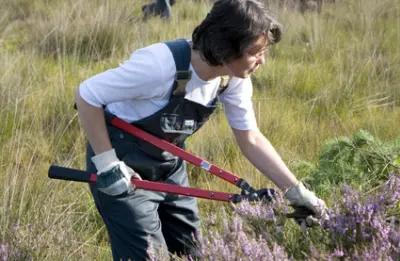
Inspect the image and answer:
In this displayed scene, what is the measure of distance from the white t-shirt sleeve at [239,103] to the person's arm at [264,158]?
33mm

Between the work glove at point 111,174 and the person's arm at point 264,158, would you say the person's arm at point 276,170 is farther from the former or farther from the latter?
the work glove at point 111,174

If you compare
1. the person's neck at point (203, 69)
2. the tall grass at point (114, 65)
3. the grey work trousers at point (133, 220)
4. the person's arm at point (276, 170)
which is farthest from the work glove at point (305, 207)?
the person's neck at point (203, 69)

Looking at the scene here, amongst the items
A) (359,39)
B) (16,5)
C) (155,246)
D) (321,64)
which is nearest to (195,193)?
(155,246)

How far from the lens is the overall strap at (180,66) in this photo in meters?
2.52

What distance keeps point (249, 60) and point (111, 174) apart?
59cm

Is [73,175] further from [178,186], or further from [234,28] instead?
[234,28]

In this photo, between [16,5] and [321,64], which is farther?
[16,5]

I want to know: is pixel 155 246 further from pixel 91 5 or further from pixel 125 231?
pixel 91 5

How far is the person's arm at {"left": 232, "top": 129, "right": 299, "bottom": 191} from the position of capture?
2.68 metres

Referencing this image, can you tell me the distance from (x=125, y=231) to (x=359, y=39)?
418cm

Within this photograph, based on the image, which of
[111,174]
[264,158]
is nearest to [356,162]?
[264,158]

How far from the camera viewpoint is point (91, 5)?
751 cm

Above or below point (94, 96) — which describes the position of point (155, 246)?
below

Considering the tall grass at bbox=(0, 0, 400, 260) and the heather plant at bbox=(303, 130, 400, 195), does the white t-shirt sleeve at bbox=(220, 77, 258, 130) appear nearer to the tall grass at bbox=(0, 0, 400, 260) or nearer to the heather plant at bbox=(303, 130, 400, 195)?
the heather plant at bbox=(303, 130, 400, 195)
